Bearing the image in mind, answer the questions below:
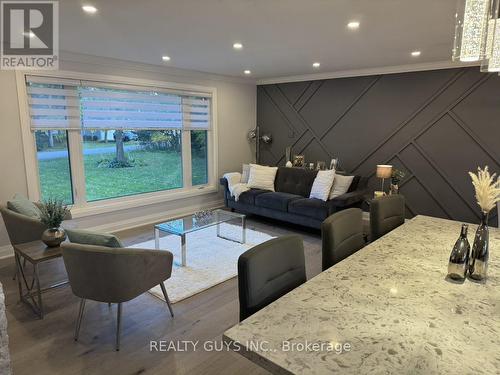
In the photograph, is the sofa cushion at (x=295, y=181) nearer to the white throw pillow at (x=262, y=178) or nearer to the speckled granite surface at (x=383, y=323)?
the white throw pillow at (x=262, y=178)

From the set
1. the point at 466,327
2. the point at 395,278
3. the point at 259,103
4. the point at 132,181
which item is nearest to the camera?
the point at 466,327

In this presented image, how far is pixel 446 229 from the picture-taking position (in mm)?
2170

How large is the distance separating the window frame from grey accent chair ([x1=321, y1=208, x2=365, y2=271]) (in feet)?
12.3

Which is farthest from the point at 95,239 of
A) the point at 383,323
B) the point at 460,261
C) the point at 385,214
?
the point at 460,261

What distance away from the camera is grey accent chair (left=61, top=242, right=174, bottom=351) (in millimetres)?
2117

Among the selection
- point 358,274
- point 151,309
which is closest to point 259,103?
point 151,309

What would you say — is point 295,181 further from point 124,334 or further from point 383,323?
point 383,323

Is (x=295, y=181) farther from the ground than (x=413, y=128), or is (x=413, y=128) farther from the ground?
(x=413, y=128)

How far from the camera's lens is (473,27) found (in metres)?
1.50

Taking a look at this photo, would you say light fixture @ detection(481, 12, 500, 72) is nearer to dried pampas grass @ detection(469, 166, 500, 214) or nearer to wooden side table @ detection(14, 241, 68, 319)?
dried pampas grass @ detection(469, 166, 500, 214)

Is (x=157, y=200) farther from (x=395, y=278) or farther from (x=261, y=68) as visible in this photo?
(x=395, y=278)

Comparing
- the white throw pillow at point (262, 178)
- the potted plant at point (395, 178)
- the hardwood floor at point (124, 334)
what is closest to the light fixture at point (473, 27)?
the hardwood floor at point (124, 334)

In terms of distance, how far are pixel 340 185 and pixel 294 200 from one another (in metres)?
0.73

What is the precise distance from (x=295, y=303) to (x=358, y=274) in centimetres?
42
